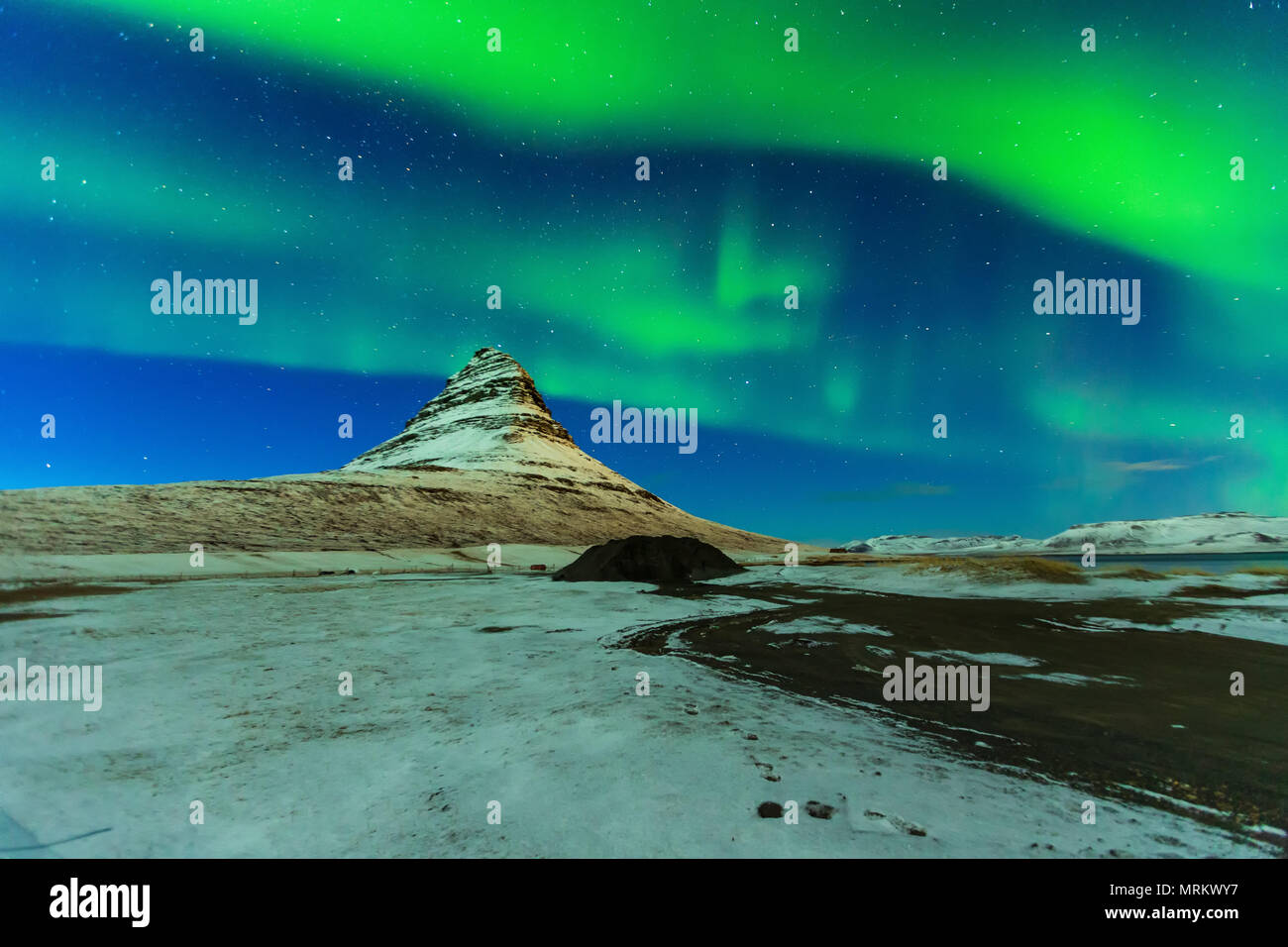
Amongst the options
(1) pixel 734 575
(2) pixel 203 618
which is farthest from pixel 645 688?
(1) pixel 734 575

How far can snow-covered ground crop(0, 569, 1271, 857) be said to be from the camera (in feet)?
11.8

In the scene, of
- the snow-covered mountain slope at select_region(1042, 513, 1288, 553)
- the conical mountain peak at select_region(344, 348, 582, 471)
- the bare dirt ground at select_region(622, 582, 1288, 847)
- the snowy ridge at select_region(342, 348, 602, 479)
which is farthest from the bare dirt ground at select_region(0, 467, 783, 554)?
the snow-covered mountain slope at select_region(1042, 513, 1288, 553)

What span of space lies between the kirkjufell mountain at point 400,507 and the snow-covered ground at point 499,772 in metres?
44.7

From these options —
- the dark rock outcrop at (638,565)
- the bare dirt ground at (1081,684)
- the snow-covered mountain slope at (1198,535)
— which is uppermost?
the bare dirt ground at (1081,684)

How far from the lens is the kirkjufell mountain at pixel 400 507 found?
43875 mm

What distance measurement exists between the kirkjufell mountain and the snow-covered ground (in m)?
44.7

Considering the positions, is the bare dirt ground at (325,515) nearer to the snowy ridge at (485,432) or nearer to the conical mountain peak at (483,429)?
the snowy ridge at (485,432)

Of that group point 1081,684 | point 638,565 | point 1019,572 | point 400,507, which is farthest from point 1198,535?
point 1081,684

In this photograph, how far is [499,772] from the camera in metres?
4.64

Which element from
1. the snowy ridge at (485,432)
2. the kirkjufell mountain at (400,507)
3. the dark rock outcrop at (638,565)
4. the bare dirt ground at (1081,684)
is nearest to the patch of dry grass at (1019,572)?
the bare dirt ground at (1081,684)

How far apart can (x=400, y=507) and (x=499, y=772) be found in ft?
231

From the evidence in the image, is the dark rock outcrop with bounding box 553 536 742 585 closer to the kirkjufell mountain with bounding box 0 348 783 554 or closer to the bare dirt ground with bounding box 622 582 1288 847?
the bare dirt ground with bounding box 622 582 1288 847

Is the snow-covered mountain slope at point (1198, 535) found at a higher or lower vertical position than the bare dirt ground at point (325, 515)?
lower
